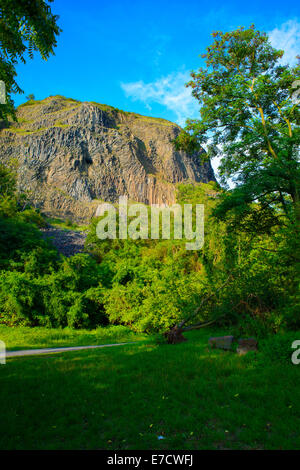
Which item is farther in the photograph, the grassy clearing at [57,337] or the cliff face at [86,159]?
the cliff face at [86,159]

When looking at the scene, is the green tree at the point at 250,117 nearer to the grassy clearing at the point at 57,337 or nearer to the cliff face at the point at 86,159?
the grassy clearing at the point at 57,337

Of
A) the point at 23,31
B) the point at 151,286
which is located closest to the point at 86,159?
the point at 151,286

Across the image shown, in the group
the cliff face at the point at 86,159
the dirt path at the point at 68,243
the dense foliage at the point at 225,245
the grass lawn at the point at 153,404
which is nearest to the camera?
the grass lawn at the point at 153,404

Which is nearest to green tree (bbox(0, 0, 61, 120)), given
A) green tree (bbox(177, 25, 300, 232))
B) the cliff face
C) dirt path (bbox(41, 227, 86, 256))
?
green tree (bbox(177, 25, 300, 232))

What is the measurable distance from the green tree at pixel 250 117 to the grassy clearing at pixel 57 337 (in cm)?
804

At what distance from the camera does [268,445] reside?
9.92 feet

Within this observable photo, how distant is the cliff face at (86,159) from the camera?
90750 millimetres

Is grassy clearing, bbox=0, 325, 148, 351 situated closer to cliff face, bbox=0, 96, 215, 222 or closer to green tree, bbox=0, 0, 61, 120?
green tree, bbox=0, 0, 61, 120

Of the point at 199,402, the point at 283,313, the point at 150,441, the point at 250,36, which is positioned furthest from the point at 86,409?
the point at 250,36

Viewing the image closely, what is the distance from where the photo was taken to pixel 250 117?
13.0 m

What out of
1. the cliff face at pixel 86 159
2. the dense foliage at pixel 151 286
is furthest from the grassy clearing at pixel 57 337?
the cliff face at pixel 86 159

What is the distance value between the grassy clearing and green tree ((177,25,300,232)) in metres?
8.04

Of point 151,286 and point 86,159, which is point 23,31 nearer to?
point 151,286
